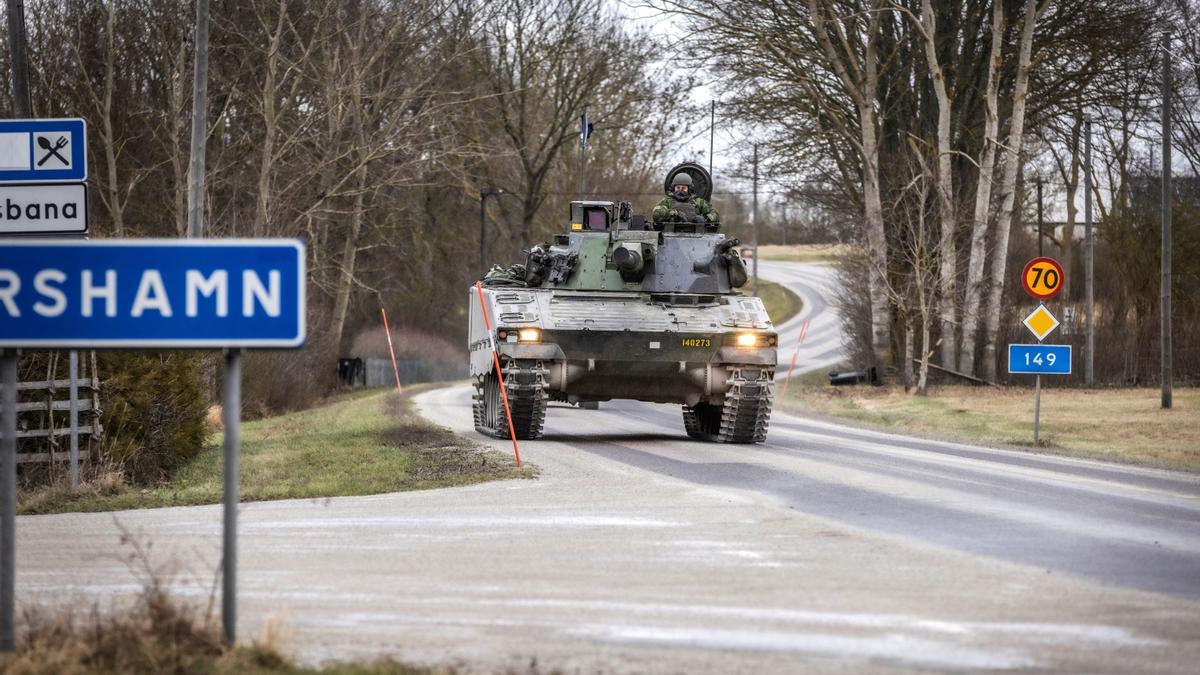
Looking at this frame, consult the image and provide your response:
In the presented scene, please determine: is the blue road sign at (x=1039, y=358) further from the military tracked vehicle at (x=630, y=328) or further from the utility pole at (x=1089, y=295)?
the utility pole at (x=1089, y=295)

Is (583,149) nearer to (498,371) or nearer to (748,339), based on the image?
(748,339)

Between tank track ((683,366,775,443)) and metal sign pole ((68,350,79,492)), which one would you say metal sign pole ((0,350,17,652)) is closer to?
metal sign pole ((68,350,79,492))

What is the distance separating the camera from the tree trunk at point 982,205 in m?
38.9

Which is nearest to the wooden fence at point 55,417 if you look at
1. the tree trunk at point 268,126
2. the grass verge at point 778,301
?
the tree trunk at point 268,126

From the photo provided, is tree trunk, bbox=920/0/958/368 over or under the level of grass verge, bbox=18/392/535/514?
over

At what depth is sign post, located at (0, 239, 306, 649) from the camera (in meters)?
6.67

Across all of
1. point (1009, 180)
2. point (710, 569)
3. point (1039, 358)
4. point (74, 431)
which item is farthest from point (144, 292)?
point (1009, 180)

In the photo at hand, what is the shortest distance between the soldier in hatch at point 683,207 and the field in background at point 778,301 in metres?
61.1

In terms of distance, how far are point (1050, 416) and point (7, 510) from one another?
2720 cm

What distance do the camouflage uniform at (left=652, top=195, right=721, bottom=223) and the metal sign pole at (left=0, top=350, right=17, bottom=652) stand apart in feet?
56.1

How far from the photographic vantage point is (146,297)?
670 cm

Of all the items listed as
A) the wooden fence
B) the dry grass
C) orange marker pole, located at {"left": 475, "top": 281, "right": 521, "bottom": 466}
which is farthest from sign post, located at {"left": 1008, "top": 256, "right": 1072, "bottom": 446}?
the dry grass

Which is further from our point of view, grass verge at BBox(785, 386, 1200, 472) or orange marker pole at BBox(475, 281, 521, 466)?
grass verge at BBox(785, 386, 1200, 472)

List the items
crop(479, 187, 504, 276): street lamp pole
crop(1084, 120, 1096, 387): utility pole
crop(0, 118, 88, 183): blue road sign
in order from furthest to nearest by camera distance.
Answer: crop(479, 187, 504, 276): street lamp pole → crop(1084, 120, 1096, 387): utility pole → crop(0, 118, 88, 183): blue road sign
